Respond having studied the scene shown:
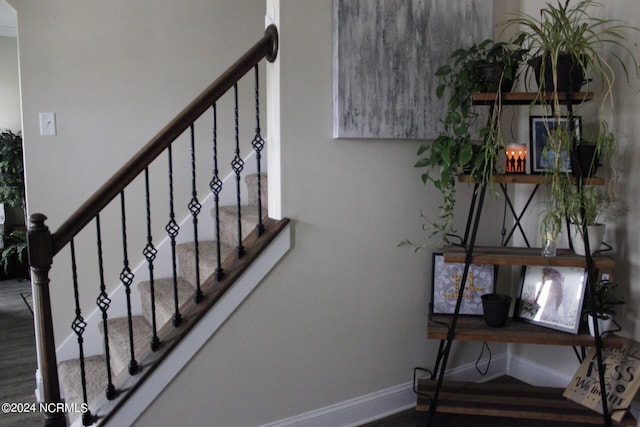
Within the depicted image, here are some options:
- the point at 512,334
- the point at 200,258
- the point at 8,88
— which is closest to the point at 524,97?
the point at 512,334

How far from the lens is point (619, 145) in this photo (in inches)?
89.7

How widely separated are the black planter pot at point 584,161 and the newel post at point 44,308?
200cm

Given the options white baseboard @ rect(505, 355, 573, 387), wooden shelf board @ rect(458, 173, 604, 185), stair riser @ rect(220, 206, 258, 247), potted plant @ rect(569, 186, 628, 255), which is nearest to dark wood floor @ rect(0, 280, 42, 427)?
stair riser @ rect(220, 206, 258, 247)

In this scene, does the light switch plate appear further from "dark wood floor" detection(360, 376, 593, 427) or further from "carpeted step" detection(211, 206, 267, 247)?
"dark wood floor" detection(360, 376, 593, 427)

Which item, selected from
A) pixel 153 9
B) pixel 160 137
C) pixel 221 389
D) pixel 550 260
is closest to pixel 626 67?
pixel 550 260

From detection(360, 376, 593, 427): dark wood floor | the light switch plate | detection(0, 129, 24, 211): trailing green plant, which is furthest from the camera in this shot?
detection(0, 129, 24, 211): trailing green plant

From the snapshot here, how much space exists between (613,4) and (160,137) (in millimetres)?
2125

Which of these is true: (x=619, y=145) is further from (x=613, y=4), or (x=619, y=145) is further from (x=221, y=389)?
(x=221, y=389)

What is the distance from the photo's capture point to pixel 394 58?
7.25 feet

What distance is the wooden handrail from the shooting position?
5.47 feet

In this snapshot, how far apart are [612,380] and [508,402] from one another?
443 millimetres

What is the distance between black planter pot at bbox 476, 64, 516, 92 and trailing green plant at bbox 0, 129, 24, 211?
185 inches

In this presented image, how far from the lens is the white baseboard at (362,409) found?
219 cm

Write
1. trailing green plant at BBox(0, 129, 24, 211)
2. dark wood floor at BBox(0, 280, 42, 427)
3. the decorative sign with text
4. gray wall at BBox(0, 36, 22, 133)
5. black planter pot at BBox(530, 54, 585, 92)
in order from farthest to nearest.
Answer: gray wall at BBox(0, 36, 22, 133)
trailing green plant at BBox(0, 129, 24, 211)
dark wood floor at BBox(0, 280, 42, 427)
the decorative sign with text
black planter pot at BBox(530, 54, 585, 92)
